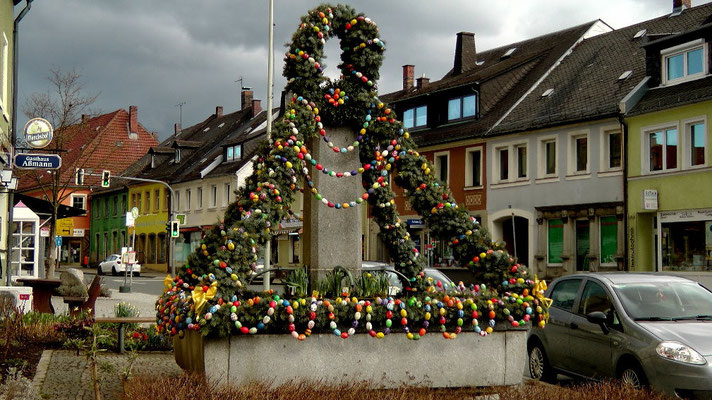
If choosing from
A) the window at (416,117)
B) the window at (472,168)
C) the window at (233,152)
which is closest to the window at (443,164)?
the window at (472,168)

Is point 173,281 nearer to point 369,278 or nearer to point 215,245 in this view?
point 215,245

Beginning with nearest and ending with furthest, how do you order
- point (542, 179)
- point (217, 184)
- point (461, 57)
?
1. point (542, 179)
2. point (461, 57)
3. point (217, 184)

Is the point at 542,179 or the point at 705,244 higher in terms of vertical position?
the point at 542,179

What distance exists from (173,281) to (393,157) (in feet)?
8.81

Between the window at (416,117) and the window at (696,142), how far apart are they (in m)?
17.1

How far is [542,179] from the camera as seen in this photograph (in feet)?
134

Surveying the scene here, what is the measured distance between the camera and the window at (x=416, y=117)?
4947 cm

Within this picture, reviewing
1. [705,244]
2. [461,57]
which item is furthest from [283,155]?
[461,57]

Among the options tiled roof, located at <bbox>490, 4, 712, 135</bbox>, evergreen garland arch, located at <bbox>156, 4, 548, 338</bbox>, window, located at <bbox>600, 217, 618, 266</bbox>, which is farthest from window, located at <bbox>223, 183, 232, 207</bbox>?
evergreen garland arch, located at <bbox>156, 4, 548, 338</bbox>

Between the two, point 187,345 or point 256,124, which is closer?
point 187,345

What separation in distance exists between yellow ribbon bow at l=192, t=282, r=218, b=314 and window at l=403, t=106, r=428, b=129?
133 ft

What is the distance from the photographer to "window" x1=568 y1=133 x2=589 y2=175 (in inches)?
1548

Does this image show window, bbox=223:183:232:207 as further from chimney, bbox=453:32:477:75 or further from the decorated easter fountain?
the decorated easter fountain

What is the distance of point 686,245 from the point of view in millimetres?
34344
